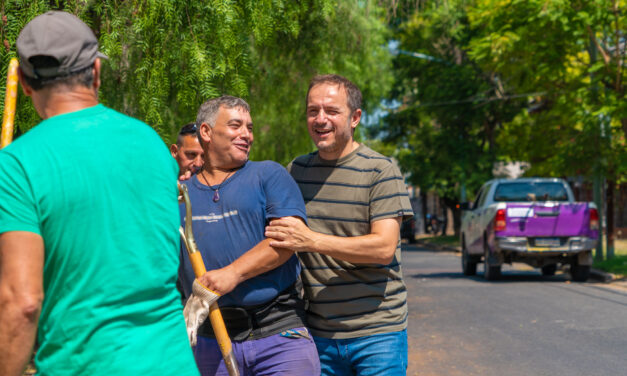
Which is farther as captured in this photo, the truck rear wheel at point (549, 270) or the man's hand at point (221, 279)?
the truck rear wheel at point (549, 270)

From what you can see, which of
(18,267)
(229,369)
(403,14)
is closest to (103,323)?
(18,267)

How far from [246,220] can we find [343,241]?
36 cm

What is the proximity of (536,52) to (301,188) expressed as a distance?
15.4 metres

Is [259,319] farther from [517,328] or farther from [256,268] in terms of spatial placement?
[517,328]

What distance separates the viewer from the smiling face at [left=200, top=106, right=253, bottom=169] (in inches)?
133

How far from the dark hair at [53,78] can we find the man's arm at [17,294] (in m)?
0.40

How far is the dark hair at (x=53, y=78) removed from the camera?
2.11 m

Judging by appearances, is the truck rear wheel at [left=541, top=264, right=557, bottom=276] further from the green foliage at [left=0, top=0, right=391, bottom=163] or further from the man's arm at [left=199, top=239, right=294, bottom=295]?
the man's arm at [left=199, top=239, right=294, bottom=295]

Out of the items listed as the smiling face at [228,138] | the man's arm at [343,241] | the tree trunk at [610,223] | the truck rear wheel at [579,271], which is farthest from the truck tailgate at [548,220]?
the smiling face at [228,138]

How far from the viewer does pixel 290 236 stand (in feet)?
10.3

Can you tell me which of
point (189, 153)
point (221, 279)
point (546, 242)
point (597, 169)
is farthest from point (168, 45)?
point (597, 169)

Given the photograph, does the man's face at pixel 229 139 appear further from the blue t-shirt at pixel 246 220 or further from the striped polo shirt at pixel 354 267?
the striped polo shirt at pixel 354 267

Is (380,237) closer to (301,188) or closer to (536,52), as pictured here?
(301,188)

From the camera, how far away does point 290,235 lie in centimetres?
314
